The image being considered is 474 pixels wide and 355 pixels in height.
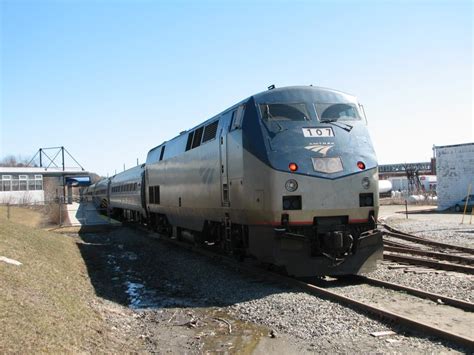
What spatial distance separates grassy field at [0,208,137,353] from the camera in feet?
18.1

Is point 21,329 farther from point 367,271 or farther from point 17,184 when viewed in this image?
point 17,184

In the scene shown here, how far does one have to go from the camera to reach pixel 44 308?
6.86 metres

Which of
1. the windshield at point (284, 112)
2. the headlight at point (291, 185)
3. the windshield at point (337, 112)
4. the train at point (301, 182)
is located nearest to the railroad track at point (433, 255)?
the train at point (301, 182)

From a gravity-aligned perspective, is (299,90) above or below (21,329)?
above

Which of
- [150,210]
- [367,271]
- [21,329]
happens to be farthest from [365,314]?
[150,210]

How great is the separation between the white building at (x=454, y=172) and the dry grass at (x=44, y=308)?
116 ft

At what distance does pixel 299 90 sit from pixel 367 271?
3963 mm

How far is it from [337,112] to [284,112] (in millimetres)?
1219

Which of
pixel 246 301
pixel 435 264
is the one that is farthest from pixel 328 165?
pixel 435 264

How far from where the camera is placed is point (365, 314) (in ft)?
→ 23.0

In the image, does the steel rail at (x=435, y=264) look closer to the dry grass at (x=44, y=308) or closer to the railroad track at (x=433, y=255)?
the railroad track at (x=433, y=255)

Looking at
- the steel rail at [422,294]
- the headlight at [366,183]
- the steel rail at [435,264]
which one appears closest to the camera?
the steel rail at [422,294]

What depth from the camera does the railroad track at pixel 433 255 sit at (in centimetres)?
1029

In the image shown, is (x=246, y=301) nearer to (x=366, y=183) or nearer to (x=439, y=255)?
(x=366, y=183)
